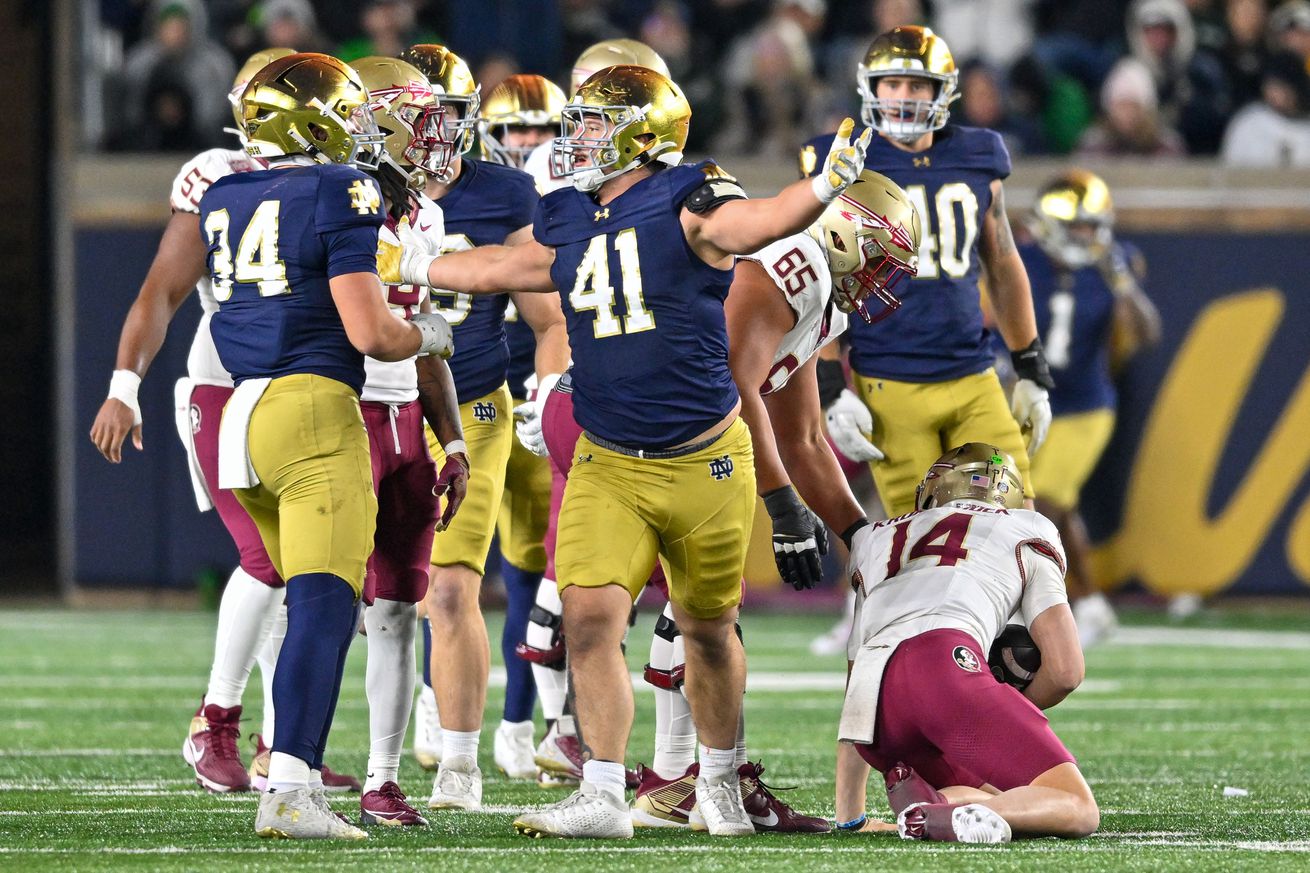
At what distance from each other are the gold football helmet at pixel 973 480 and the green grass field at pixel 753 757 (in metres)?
0.76

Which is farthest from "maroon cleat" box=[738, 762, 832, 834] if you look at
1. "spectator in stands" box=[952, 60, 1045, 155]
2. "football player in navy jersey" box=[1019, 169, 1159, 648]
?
"spectator in stands" box=[952, 60, 1045, 155]

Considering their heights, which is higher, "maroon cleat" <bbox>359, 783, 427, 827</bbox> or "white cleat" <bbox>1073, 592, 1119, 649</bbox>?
"maroon cleat" <bbox>359, 783, 427, 827</bbox>

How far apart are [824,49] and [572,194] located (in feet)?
26.7

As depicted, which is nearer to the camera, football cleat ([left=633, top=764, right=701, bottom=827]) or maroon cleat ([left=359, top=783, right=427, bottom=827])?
maroon cleat ([left=359, top=783, right=427, bottom=827])

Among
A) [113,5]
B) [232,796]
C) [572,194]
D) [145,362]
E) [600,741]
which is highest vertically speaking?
[113,5]

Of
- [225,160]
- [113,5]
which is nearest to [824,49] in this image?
[113,5]

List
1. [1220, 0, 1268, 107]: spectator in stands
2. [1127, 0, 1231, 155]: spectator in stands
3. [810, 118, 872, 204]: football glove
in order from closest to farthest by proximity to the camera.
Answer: [810, 118, 872, 204]: football glove < [1127, 0, 1231, 155]: spectator in stands < [1220, 0, 1268, 107]: spectator in stands

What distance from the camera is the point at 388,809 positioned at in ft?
14.7

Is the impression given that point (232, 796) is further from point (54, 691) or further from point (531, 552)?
point (54, 691)

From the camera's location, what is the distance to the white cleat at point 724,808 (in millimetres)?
4402

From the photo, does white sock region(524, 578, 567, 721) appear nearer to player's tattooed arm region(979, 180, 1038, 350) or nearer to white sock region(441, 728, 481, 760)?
white sock region(441, 728, 481, 760)

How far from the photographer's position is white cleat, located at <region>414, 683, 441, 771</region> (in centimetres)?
579

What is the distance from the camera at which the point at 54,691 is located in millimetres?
7535

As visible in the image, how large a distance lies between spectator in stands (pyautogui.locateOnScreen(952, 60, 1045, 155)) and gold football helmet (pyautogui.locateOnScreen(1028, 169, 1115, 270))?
1506 mm
